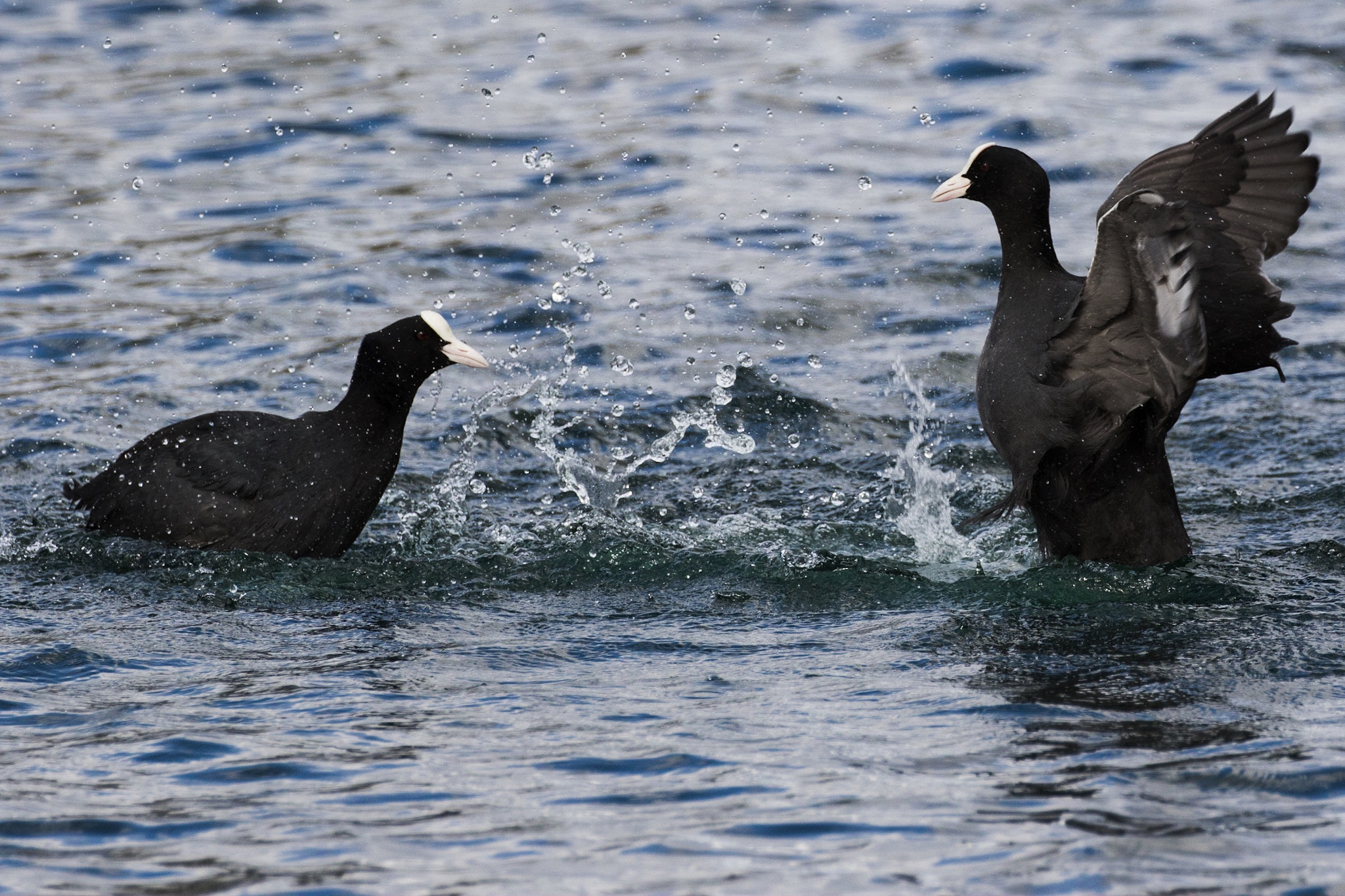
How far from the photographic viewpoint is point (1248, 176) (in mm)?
4875

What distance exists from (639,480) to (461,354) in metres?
1.06

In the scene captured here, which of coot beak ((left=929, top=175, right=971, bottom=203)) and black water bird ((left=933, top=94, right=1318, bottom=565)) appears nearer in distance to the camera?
black water bird ((left=933, top=94, right=1318, bottom=565))

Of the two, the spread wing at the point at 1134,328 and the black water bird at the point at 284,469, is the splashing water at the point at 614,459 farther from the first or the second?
the spread wing at the point at 1134,328

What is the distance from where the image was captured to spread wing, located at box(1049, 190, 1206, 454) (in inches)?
159


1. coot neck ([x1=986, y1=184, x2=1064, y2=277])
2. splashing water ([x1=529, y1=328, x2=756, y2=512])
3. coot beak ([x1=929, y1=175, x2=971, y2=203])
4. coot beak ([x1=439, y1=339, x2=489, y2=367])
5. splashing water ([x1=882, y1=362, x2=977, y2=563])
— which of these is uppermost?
coot beak ([x1=929, y1=175, x2=971, y2=203])

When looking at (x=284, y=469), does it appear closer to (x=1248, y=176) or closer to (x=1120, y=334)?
(x=1120, y=334)

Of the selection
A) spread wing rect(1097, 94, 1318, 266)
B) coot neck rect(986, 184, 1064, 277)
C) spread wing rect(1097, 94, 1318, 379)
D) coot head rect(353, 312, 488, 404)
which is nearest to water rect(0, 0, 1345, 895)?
coot head rect(353, 312, 488, 404)

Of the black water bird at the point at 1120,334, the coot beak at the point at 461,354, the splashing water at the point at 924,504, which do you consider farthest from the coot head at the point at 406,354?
the black water bird at the point at 1120,334

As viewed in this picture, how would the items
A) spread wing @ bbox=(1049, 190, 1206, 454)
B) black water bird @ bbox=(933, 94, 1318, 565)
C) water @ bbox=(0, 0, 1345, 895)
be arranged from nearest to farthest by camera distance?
water @ bbox=(0, 0, 1345, 895)
spread wing @ bbox=(1049, 190, 1206, 454)
black water bird @ bbox=(933, 94, 1318, 565)

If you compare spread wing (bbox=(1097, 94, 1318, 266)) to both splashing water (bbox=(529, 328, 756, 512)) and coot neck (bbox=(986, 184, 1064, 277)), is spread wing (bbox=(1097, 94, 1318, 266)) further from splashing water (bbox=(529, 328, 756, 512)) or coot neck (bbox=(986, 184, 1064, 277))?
splashing water (bbox=(529, 328, 756, 512))

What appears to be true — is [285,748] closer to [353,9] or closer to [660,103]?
[660,103]

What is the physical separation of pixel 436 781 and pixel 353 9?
33.1ft

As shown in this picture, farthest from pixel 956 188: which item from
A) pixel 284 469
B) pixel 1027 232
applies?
pixel 284 469

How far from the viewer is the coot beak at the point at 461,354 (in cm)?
528
